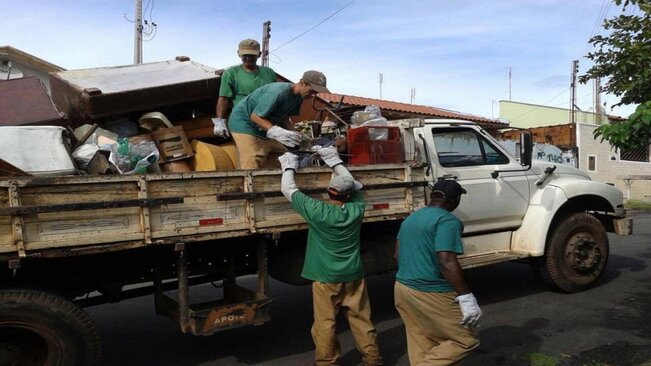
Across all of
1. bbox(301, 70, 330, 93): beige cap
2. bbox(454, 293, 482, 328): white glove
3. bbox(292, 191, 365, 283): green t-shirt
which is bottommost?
bbox(454, 293, 482, 328): white glove

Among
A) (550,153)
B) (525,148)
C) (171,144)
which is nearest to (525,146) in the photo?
(525,148)

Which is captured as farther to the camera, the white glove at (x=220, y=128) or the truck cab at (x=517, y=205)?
the truck cab at (x=517, y=205)

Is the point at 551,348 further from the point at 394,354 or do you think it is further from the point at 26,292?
the point at 26,292

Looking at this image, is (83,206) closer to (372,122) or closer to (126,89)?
(126,89)

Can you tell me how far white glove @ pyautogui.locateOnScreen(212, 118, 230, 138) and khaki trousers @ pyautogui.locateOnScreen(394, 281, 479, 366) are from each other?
211 centimetres

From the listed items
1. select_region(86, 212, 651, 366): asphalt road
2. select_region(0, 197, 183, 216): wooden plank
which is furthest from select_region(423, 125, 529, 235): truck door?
select_region(0, 197, 183, 216): wooden plank

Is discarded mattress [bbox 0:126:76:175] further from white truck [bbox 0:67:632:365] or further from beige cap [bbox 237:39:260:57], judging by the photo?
beige cap [bbox 237:39:260:57]

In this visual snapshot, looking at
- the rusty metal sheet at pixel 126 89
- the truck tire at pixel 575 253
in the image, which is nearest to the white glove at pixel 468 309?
the rusty metal sheet at pixel 126 89

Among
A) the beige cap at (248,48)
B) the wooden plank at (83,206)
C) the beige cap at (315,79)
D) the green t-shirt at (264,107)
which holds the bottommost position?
the wooden plank at (83,206)

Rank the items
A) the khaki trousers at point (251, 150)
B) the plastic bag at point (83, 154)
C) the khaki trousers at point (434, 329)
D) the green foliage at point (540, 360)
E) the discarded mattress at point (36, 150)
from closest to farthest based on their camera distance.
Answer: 1. the khaki trousers at point (434, 329)
2. the discarded mattress at point (36, 150)
3. the plastic bag at point (83, 154)
4. the green foliage at point (540, 360)
5. the khaki trousers at point (251, 150)

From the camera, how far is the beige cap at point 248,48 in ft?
16.5

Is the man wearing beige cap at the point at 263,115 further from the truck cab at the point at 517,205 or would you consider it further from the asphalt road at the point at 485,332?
the asphalt road at the point at 485,332

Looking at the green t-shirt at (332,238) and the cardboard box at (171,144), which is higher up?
the cardboard box at (171,144)

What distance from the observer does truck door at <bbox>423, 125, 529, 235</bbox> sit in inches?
214
